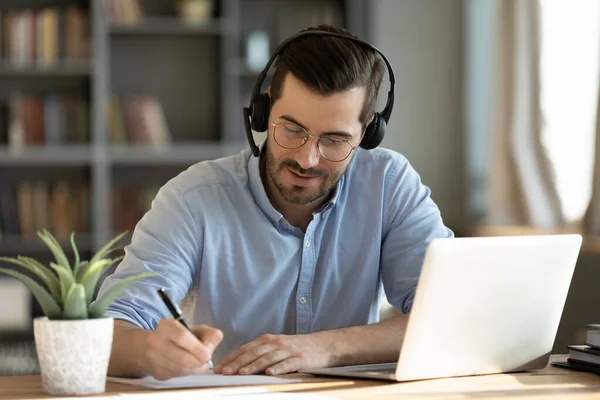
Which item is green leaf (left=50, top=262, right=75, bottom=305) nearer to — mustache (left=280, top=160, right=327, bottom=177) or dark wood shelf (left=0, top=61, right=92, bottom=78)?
mustache (left=280, top=160, right=327, bottom=177)

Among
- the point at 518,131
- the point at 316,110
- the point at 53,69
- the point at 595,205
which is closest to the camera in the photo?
the point at 316,110

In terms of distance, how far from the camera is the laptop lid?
1.44 m

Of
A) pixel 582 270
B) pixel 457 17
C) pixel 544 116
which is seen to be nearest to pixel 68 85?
pixel 457 17

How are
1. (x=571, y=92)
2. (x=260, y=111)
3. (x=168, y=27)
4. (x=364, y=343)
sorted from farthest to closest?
1. (x=168, y=27)
2. (x=571, y=92)
3. (x=260, y=111)
4. (x=364, y=343)

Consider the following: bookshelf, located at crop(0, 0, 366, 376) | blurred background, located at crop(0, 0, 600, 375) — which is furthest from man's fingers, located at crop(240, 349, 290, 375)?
bookshelf, located at crop(0, 0, 366, 376)

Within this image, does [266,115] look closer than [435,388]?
No

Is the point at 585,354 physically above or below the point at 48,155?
above

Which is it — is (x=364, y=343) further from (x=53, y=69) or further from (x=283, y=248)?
(x=53, y=69)

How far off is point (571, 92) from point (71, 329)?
2.89 m

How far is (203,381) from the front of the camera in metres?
1.47

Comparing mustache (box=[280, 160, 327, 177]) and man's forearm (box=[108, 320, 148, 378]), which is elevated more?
mustache (box=[280, 160, 327, 177])

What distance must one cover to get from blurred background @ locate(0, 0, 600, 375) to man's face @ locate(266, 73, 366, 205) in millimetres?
2269

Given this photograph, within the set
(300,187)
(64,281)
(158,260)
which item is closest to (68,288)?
(64,281)

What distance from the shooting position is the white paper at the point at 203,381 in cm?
145
